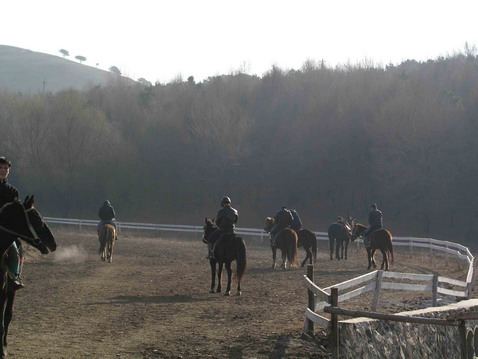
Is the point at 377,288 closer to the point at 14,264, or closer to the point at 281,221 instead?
the point at 14,264

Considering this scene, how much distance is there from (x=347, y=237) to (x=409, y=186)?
105 ft

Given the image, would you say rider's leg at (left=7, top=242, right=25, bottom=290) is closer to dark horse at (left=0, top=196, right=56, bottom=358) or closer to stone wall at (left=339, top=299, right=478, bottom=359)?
dark horse at (left=0, top=196, right=56, bottom=358)

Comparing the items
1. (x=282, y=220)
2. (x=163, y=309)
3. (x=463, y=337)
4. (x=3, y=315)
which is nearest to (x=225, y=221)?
(x=163, y=309)

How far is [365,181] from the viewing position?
68938mm

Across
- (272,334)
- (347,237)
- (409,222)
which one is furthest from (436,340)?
(409,222)

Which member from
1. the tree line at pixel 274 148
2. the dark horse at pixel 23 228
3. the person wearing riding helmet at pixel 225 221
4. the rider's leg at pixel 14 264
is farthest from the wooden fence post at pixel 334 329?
the tree line at pixel 274 148

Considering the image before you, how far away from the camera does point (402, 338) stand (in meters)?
14.2

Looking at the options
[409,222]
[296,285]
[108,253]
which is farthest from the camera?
[409,222]

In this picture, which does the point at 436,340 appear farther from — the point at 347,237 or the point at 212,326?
the point at 347,237

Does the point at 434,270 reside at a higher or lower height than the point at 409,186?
lower

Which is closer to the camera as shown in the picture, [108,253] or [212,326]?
[212,326]

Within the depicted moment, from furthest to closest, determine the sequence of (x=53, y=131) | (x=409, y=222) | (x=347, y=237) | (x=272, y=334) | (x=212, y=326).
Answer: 1. (x=53, y=131)
2. (x=409, y=222)
3. (x=347, y=237)
4. (x=212, y=326)
5. (x=272, y=334)

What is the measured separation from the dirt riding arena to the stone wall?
0.58 meters

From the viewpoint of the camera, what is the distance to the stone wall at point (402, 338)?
12375mm
